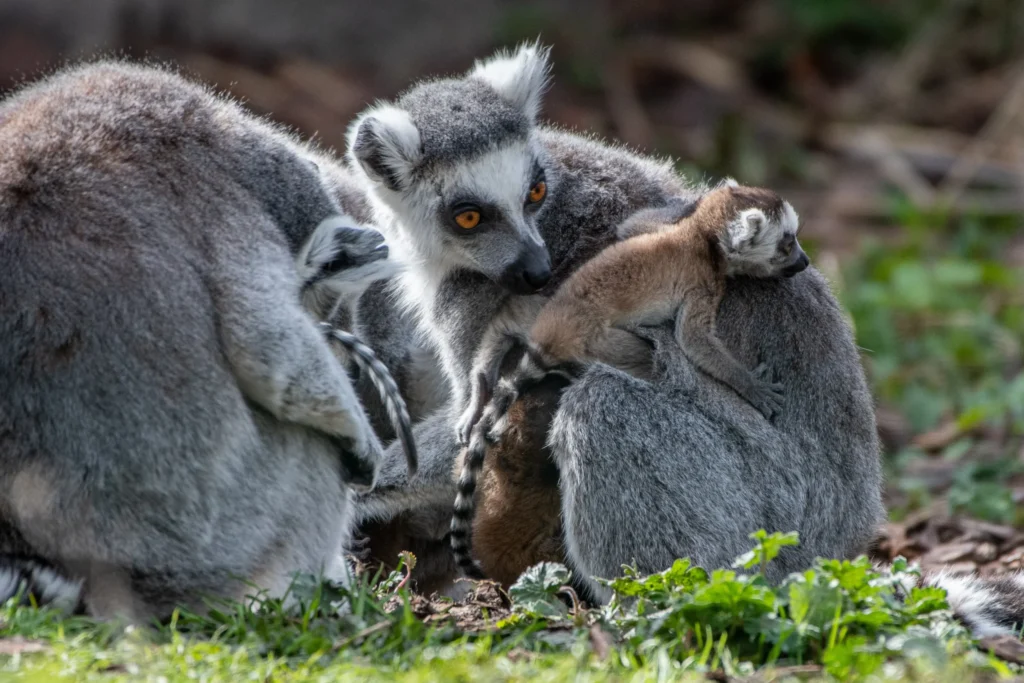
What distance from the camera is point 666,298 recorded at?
605cm

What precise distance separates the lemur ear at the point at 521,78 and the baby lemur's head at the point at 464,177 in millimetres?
12

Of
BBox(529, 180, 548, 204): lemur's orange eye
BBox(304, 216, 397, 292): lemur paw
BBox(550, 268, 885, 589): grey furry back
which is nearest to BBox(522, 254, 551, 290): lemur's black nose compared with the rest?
BBox(529, 180, 548, 204): lemur's orange eye

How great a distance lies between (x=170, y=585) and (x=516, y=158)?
2757 mm

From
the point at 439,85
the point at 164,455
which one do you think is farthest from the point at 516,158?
the point at 164,455

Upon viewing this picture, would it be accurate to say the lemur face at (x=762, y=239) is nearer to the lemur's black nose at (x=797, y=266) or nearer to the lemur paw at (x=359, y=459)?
the lemur's black nose at (x=797, y=266)

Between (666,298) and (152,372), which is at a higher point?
(666,298)

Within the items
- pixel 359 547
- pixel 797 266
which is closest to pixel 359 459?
pixel 359 547

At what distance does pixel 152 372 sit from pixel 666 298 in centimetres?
240

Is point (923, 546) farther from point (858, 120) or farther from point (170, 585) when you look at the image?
point (858, 120)

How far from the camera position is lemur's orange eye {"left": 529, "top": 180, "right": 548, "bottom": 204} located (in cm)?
657

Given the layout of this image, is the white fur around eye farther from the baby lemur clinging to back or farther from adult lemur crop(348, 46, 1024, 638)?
adult lemur crop(348, 46, 1024, 638)

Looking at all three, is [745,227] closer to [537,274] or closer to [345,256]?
[537,274]

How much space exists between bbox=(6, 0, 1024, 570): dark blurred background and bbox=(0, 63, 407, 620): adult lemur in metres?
6.98

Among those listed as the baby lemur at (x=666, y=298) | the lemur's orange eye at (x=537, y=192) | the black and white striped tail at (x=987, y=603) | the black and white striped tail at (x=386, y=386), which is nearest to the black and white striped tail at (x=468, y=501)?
the baby lemur at (x=666, y=298)
